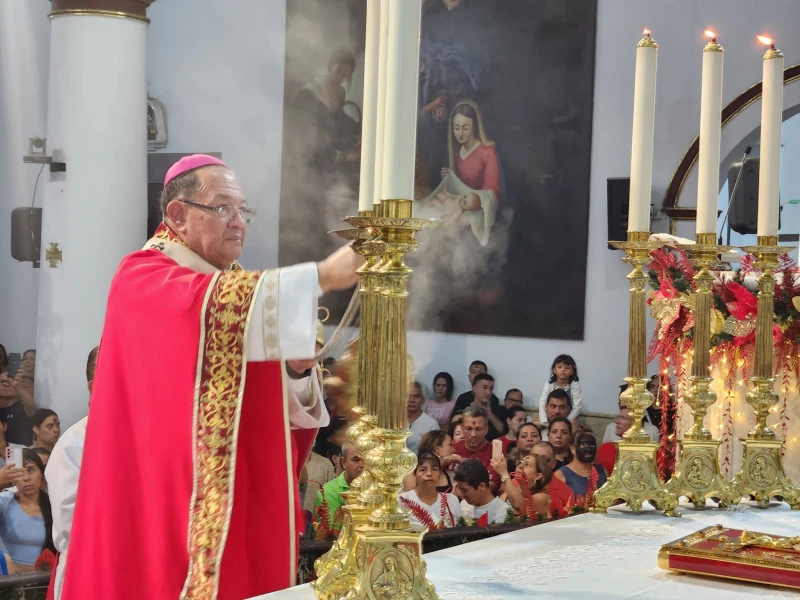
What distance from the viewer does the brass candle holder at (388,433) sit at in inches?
56.1

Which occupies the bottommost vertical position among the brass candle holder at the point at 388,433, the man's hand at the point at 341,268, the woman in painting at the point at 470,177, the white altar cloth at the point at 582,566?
the white altar cloth at the point at 582,566

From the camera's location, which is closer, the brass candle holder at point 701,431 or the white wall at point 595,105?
the brass candle holder at point 701,431

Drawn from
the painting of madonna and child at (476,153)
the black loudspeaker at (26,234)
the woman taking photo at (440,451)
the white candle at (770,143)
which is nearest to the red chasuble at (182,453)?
the white candle at (770,143)

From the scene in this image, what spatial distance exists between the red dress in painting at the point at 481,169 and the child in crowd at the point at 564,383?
146 centimetres

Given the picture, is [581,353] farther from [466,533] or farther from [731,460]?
[731,460]

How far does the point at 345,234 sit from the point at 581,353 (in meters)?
6.25

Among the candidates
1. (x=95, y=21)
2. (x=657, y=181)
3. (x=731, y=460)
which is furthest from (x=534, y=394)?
(x=731, y=460)

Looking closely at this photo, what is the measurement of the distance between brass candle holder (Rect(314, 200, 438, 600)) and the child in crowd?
604 centimetres

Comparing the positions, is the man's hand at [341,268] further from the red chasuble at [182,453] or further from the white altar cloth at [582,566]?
the white altar cloth at [582,566]

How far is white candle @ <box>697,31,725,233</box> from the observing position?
2.43m

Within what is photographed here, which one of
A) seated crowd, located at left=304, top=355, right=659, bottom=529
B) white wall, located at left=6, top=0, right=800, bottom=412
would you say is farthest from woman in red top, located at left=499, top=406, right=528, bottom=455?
white wall, located at left=6, top=0, right=800, bottom=412

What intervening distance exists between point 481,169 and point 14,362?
3.85 metres

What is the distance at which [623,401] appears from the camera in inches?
94.9

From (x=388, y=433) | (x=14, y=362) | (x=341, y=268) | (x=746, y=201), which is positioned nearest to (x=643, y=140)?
(x=341, y=268)
